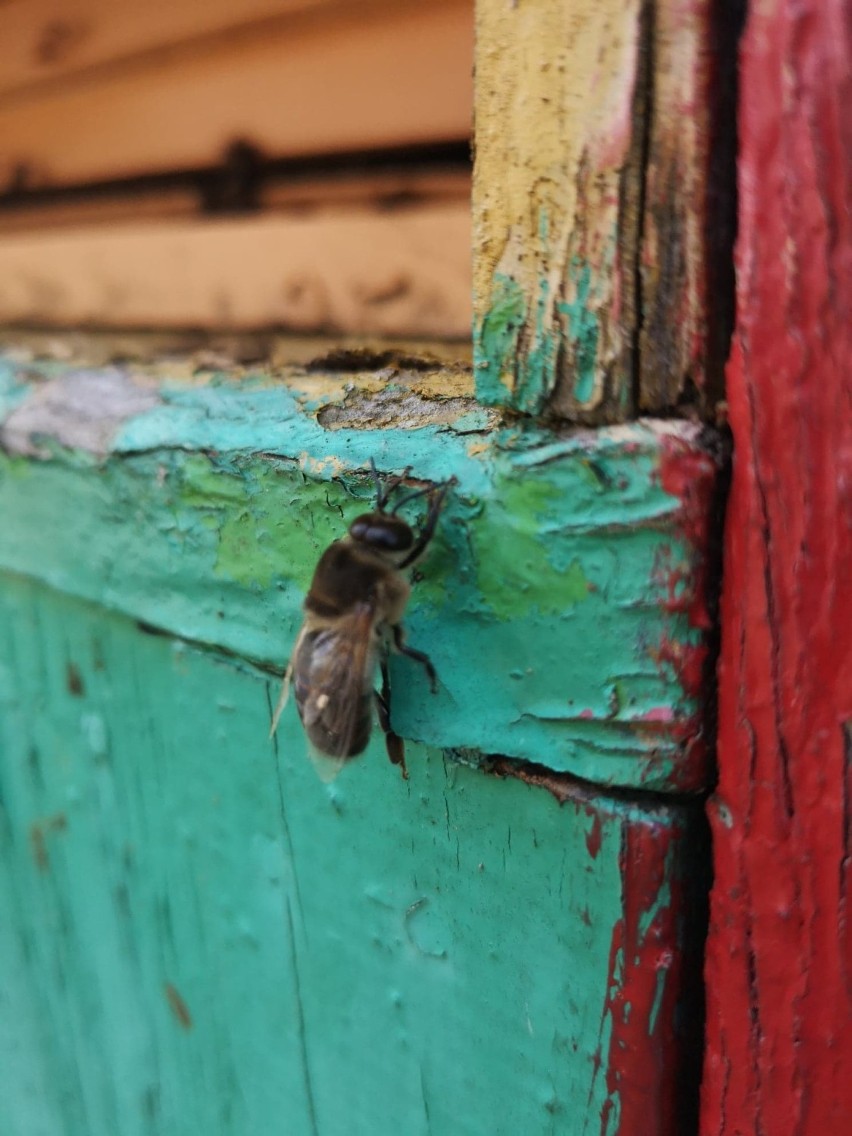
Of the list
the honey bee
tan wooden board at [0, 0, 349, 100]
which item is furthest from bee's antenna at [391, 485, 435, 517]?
tan wooden board at [0, 0, 349, 100]

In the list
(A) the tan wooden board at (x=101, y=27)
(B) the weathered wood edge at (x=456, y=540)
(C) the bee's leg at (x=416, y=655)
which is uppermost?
(A) the tan wooden board at (x=101, y=27)

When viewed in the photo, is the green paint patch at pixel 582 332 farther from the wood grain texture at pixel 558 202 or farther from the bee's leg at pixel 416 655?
the bee's leg at pixel 416 655

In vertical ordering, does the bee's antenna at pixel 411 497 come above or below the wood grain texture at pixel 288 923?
above

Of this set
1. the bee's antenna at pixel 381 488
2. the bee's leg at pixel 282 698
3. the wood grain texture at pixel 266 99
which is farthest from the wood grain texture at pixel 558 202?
the wood grain texture at pixel 266 99

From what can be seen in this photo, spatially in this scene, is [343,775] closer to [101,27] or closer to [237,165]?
[237,165]

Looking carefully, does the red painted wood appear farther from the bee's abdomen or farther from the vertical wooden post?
the bee's abdomen

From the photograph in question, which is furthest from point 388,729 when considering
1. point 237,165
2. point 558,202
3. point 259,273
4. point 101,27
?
point 101,27

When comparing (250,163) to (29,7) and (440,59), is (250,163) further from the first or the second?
(29,7)
